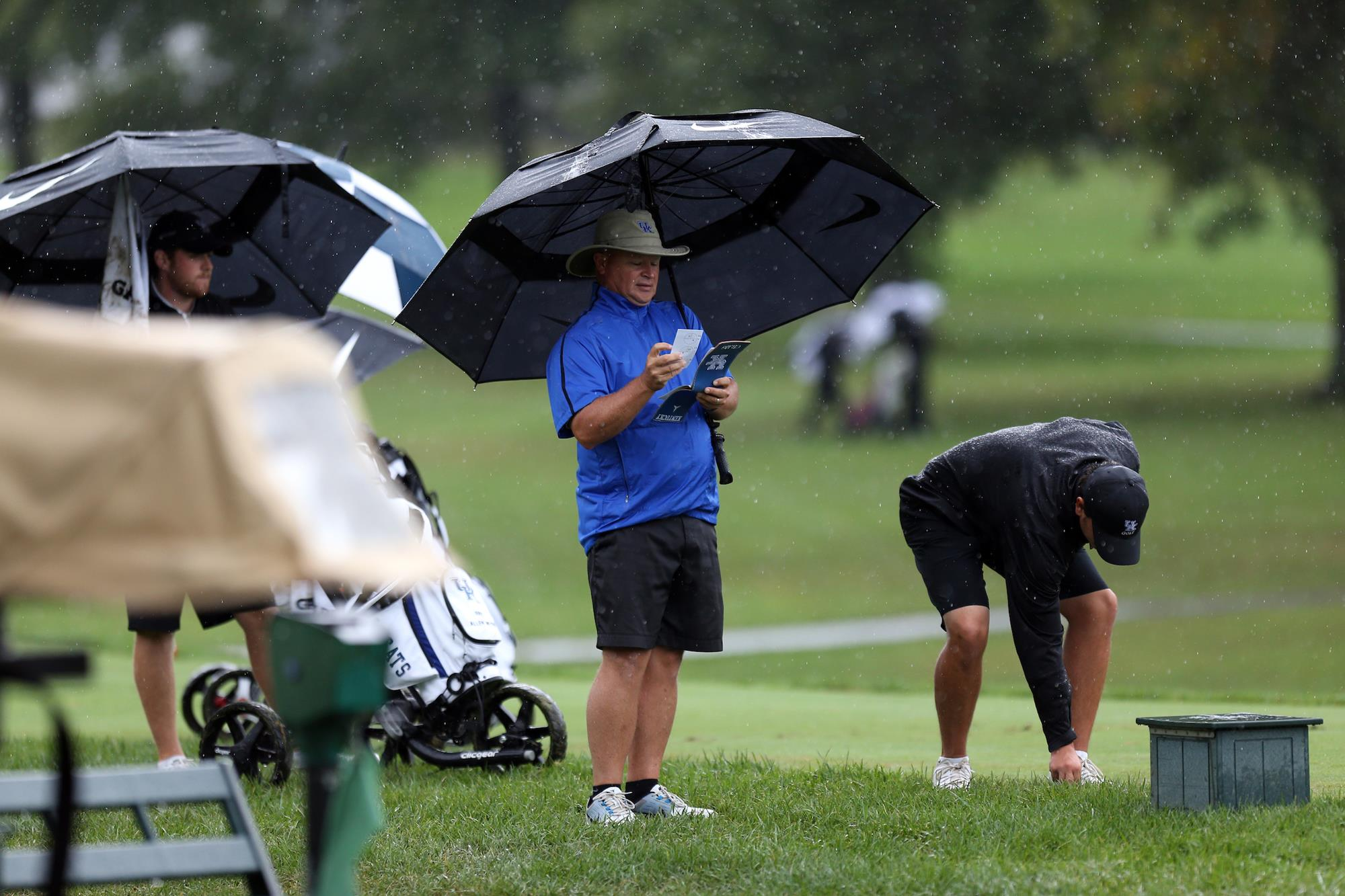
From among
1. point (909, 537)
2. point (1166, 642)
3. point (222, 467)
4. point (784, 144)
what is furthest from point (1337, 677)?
point (222, 467)

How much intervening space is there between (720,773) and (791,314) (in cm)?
167

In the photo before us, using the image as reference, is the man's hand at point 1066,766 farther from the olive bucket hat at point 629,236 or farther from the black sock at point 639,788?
the olive bucket hat at point 629,236

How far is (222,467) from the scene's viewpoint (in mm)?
2242

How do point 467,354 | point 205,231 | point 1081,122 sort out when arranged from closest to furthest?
1. point 467,354
2. point 205,231
3. point 1081,122

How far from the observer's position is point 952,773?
5.76m

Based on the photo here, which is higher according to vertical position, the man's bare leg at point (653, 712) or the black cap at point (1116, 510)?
the black cap at point (1116, 510)

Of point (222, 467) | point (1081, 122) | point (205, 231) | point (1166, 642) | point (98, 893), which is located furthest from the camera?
point (1081, 122)

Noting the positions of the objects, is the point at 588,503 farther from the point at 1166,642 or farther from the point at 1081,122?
the point at 1081,122

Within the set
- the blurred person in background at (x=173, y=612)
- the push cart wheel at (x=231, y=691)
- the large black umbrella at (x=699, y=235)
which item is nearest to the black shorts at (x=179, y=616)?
the blurred person in background at (x=173, y=612)

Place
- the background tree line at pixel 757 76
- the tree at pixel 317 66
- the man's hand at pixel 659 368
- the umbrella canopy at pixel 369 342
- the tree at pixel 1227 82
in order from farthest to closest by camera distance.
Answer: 1. the tree at pixel 317 66
2. the background tree line at pixel 757 76
3. the tree at pixel 1227 82
4. the umbrella canopy at pixel 369 342
5. the man's hand at pixel 659 368

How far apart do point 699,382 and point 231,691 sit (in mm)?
3439

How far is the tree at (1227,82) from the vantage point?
22453 millimetres

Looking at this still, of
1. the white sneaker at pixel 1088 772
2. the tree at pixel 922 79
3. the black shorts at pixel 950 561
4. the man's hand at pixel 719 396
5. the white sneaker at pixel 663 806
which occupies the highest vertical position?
the tree at pixel 922 79

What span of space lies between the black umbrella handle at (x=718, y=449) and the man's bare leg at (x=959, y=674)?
2.93 ft
